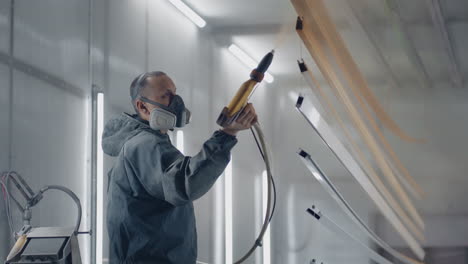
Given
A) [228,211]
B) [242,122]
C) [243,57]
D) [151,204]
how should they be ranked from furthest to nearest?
[228,211]
[243,57]
[151,204]
[242,122]

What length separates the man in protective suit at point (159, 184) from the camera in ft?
5.24

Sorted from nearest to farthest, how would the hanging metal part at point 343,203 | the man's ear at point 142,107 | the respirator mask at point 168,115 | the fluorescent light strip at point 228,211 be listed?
the respirator mask at point 168,115
the man's ear at point 142,107
the hanging metal part at point 343,203
the fluorescent light strip at point 228,211

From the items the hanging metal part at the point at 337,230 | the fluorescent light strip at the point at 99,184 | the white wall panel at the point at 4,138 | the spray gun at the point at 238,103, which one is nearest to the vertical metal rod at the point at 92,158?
the fluorescent light strip at the point at 99,184

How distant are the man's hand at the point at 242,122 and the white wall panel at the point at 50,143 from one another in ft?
3.00

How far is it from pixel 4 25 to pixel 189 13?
0.86m

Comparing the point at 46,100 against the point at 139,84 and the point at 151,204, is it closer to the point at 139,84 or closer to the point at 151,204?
the point at 139,84

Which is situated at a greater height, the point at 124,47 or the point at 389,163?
the point at 124,47

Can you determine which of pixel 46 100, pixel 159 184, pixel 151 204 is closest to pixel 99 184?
pixel 46 100

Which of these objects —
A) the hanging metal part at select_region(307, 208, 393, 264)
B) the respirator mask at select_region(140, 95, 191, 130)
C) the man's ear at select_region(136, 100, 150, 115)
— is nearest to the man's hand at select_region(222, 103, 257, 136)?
the respirator mask at select_region(140, 95, 191, 130)

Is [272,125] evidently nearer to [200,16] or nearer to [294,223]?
[294,223]

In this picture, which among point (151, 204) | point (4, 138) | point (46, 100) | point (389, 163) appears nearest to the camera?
point (151, 204)

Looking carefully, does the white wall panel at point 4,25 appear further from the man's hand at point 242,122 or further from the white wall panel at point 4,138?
the man's hand at point 242,122

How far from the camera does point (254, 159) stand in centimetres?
263

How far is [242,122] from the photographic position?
5.26 feet
